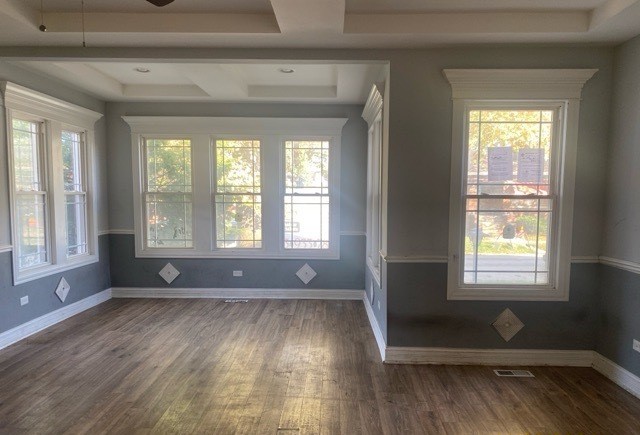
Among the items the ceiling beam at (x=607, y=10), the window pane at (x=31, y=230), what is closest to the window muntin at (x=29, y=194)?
the window pane at (x=31, y=230)

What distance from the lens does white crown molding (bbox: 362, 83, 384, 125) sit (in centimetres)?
329

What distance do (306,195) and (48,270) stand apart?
317cm

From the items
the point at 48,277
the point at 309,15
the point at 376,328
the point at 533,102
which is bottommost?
the point at 376,328

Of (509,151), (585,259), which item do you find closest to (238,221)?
(509,151)

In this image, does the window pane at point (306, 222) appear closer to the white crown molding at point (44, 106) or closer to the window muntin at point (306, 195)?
the window muntin at point (306, 195)

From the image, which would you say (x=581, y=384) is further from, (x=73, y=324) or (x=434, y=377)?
(x=73, y=324)

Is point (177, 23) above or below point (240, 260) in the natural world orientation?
above

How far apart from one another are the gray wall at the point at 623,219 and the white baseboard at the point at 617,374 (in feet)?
0.14

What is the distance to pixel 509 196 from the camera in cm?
304

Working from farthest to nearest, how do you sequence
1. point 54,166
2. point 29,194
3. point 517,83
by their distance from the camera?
point 54,166 → point 29,194 → point 517,83

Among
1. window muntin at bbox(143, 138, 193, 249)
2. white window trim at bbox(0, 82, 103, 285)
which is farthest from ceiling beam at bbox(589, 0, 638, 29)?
white window trim at bbox(0, 82, 103, 285)

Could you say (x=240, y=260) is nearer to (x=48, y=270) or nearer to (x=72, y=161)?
(x=48, y=270)

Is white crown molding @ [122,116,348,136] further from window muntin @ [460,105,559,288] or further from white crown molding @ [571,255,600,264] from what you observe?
white crown molding @ [571,255,600,264]

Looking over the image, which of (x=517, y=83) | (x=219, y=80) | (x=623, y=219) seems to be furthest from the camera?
(x=219, y=80)
